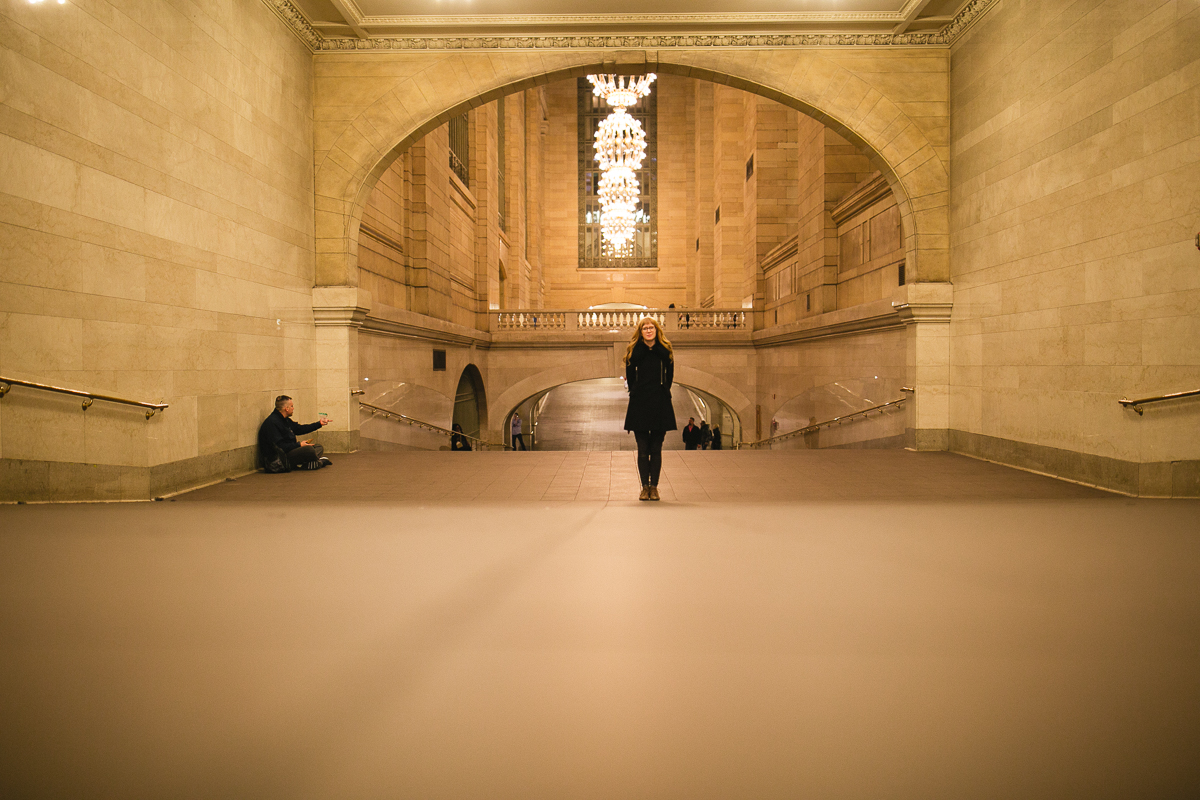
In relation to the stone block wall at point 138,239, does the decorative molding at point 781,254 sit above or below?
above

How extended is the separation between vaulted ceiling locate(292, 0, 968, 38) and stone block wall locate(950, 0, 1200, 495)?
0.99 meters

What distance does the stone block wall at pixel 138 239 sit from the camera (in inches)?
173

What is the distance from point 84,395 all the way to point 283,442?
2.28 meters

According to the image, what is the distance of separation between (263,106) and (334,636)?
21.5ft

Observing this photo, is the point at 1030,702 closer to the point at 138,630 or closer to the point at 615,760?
the point at 615,760

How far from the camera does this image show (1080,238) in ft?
19.0

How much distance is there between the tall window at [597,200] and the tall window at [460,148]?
1541 centimetres

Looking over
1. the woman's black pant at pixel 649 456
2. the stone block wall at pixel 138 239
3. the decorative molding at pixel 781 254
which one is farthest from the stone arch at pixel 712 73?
the decorative molding at pixel 781 254

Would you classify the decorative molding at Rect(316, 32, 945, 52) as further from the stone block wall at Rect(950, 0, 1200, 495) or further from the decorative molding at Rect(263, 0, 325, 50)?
the stone block wall at Rect(950, 0, 1200, 495)

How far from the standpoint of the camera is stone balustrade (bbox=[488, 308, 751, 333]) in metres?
18.0

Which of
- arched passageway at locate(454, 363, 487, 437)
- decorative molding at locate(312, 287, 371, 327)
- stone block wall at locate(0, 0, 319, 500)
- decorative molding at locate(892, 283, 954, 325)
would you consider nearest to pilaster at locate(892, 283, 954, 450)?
decorative molding at locate(892, 283, 954, 325)

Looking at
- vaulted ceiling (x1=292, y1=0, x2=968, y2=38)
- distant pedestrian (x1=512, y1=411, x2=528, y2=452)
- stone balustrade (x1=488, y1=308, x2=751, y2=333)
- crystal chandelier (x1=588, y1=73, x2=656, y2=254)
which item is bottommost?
distant pedestrian (x1=512, y1=411, x2=528, y2=452)

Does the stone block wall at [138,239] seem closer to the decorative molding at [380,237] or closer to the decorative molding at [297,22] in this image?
the decorative molding at [297,22]

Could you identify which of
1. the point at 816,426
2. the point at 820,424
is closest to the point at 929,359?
the point at 820,424
